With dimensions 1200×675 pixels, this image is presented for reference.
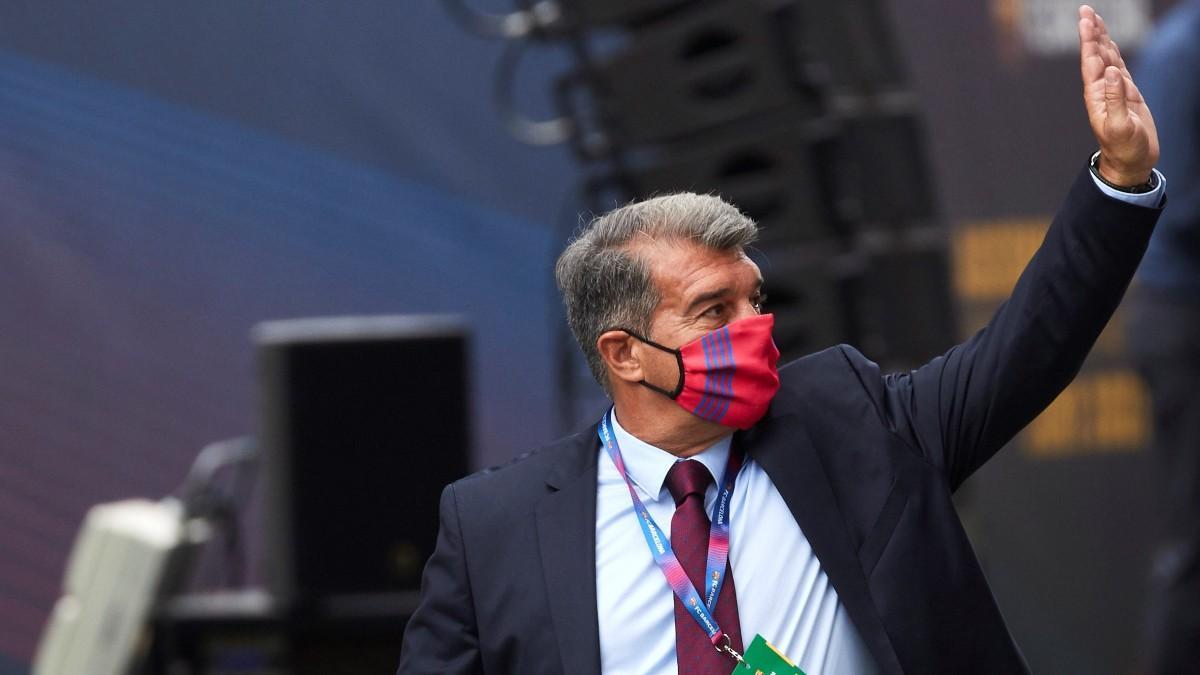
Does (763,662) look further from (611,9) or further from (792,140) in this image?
(611,9)

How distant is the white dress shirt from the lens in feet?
6.91

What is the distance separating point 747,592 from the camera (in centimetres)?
213

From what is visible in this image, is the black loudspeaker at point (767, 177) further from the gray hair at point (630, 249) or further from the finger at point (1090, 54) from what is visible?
the finger at point (1090, 54)

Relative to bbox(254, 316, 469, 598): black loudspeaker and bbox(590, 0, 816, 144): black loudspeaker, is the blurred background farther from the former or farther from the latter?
bbox(254, 316, 469, 598): black loudspeaker

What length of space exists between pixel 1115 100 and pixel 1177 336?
2671mm

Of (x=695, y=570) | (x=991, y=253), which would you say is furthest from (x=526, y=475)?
(x=991, y=253)

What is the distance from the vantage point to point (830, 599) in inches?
83.6

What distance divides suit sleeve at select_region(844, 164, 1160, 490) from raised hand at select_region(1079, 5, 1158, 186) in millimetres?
38

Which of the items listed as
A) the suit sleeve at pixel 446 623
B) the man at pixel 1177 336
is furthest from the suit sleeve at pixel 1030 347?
the man at pixel 1177 336

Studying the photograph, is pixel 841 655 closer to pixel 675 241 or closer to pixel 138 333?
pixel 675 241

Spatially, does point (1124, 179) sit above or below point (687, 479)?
above

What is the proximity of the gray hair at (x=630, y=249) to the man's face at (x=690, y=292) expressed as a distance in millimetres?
12

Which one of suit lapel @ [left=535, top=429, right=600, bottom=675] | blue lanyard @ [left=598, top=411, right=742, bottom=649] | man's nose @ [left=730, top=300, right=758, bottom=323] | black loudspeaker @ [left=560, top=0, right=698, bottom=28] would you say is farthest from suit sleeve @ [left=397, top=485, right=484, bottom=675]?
black loudspeaker @ [left=560, top=0, right=698, bottom=28]

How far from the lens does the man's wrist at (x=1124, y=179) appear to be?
6.64ft
